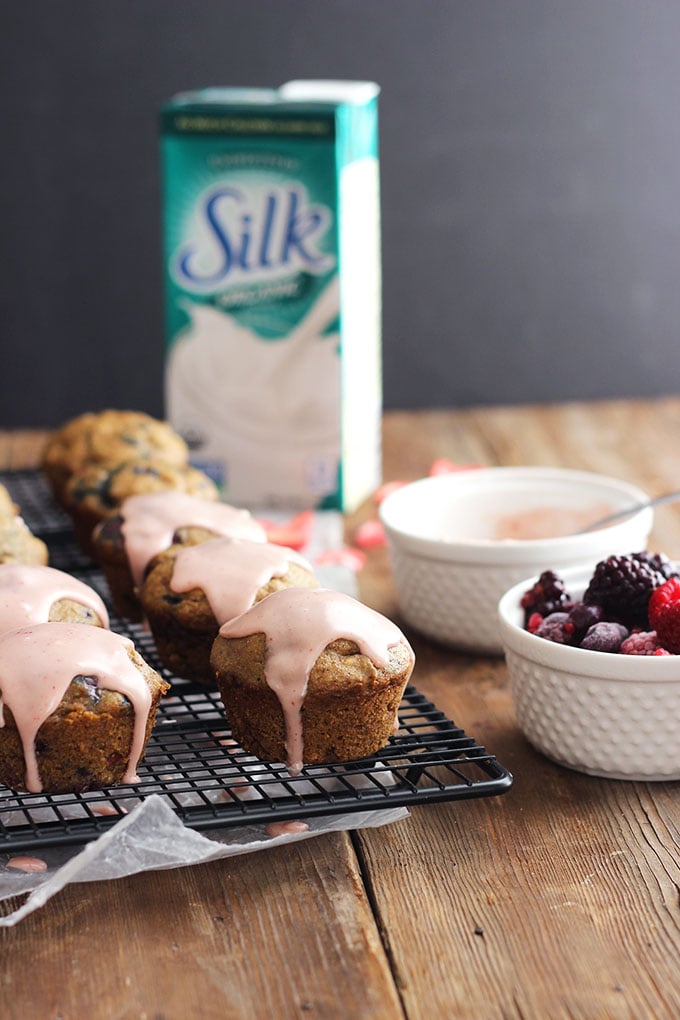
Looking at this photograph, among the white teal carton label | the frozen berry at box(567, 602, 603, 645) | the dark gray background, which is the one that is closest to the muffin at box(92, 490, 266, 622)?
the frozen berry at box(567, 602, 603, 645)

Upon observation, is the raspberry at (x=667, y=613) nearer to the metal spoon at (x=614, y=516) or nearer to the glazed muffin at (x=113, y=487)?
the metal spoon at (x=614, y=516)

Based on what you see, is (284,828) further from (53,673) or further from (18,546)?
(18,546)

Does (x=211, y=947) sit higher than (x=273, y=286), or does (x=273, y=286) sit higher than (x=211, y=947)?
(x=273, y=286)

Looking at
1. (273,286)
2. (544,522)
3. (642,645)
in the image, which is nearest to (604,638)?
(642,645)

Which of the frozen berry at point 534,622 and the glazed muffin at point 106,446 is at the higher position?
the frozen berry at point 534,622

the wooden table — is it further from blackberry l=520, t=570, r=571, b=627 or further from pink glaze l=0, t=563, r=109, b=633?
pink glaze l=0, t=563, r=109, b=633

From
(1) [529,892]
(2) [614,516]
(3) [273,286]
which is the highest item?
(3) [273,286]

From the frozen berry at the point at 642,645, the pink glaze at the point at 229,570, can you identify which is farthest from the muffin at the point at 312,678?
the frozen berry at the point at 642,645
